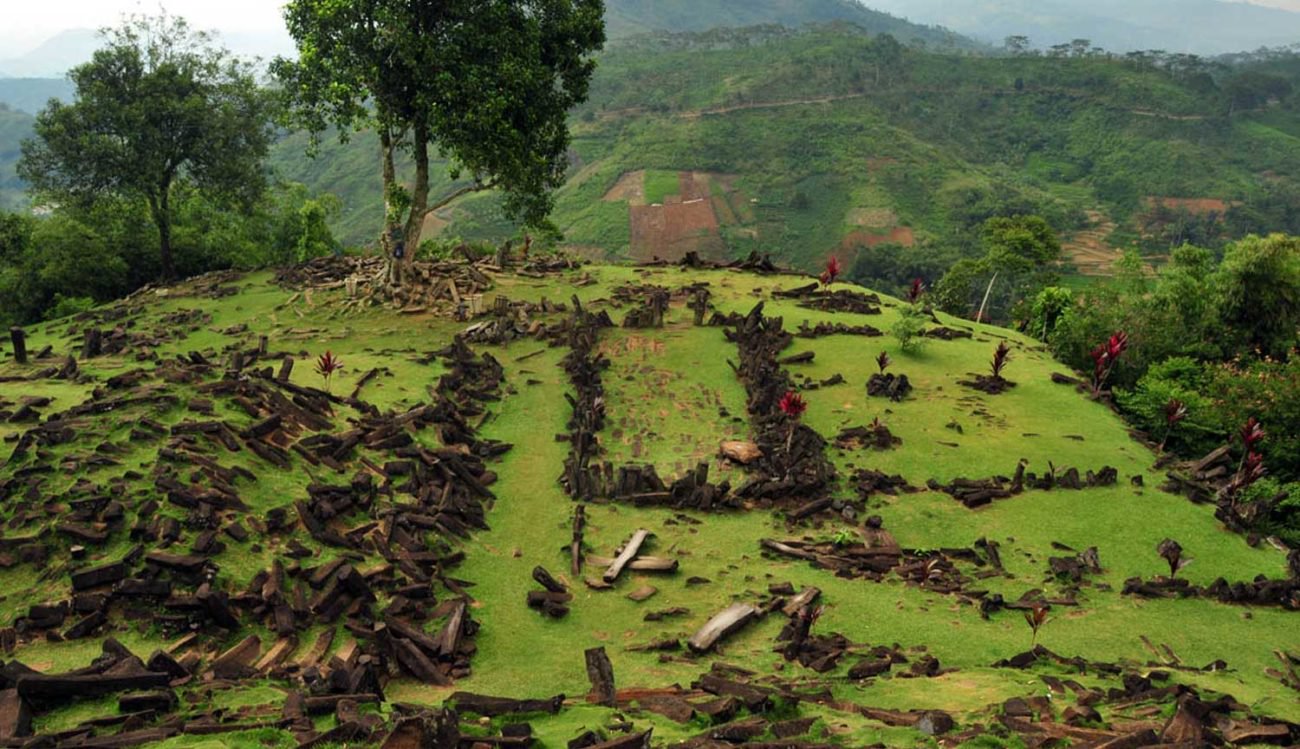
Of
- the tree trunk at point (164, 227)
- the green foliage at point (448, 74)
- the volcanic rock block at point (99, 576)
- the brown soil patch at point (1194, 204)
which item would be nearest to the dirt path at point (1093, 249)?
the brown soil patch at point (1194, 204)

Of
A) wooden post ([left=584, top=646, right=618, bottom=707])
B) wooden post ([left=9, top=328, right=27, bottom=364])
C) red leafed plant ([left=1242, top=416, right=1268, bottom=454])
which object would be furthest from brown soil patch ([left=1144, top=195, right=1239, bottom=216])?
wooden post ([left=9, top=328, right=27, bottom=364])

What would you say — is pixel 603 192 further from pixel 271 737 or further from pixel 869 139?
pixel 271 737

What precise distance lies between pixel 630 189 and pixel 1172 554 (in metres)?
100

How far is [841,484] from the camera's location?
16891 mm

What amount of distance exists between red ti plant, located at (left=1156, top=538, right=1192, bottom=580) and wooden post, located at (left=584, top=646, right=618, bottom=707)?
378 inches

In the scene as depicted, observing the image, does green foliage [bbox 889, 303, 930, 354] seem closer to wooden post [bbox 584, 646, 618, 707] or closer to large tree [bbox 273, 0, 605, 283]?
large tree [bbox 273, 0, 605, 283]

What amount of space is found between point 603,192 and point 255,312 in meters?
85.1

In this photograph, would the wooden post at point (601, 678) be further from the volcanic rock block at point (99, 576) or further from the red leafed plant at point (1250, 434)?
the red leafed plant at point (1250, 434)

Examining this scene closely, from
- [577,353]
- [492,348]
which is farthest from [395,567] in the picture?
[492,348]

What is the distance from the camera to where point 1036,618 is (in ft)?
33.4

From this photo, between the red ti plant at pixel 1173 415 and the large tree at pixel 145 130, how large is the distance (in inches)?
1394

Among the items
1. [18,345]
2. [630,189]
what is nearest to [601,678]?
[18,345]

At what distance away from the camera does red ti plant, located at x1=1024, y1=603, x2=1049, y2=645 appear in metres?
10.2

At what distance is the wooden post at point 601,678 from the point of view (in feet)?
29.6
